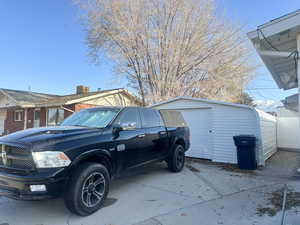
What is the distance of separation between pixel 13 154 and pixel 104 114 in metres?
1.90

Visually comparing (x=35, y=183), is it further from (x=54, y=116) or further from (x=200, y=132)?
(x=54, y=116)

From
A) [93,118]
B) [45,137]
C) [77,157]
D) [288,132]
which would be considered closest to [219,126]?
[93,118]

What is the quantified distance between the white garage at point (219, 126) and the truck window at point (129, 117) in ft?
14.4

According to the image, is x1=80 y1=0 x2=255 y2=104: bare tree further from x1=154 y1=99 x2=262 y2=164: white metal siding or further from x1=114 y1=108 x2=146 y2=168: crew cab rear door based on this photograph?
x1=114 y1=108 x2=146 y2=168: crew cab rear door

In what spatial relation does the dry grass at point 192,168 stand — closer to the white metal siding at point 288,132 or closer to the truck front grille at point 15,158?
the truck front grille at point 15,158

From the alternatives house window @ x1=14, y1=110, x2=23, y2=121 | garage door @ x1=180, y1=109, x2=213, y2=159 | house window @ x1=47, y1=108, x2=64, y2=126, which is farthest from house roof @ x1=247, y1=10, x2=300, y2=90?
house window @ x1=14, y1=110, x2=23, y2=121

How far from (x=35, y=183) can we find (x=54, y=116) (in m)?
15.3

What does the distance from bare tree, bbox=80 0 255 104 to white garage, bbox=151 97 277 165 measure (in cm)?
612

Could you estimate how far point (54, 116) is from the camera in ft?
55.4

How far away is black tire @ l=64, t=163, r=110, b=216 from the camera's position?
323cm

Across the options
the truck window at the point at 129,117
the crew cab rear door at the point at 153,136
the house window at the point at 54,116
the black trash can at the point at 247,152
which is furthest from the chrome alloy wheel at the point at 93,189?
the house window at the point at 54,116

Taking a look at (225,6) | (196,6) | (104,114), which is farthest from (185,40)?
(104,114)

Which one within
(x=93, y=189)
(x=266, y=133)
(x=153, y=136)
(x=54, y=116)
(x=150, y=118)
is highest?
(x=54, y=116)

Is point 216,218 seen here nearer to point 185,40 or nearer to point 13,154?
point 13,154
